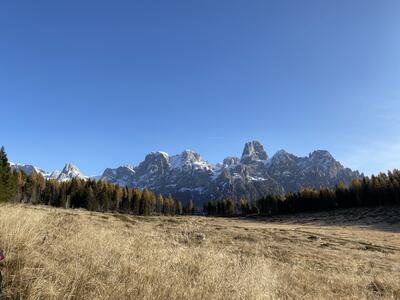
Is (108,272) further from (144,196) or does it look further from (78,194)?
(144,196)

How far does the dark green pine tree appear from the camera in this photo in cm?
5405

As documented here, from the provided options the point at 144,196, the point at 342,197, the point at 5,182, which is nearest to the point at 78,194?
the point at 144,196

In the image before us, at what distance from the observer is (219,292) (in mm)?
5691

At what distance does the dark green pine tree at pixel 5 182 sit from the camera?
54.0 metres

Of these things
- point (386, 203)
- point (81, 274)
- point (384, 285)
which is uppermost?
point (386, 203)

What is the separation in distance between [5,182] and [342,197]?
108998 millimetres

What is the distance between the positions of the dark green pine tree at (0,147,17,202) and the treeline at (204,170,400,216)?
10447 centimetres

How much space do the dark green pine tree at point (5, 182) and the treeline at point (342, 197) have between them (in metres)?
104

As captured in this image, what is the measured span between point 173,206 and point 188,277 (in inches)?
6767

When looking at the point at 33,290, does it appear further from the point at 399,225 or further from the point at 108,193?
the point at 108,193

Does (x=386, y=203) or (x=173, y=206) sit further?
(x=173, y=206)

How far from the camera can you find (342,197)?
12975 cm

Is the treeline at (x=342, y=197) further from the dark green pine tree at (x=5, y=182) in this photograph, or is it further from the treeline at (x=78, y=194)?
the dark green pine tree at (x=5, y=182)

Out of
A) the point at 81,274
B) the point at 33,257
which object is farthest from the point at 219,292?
the point at 33,257
